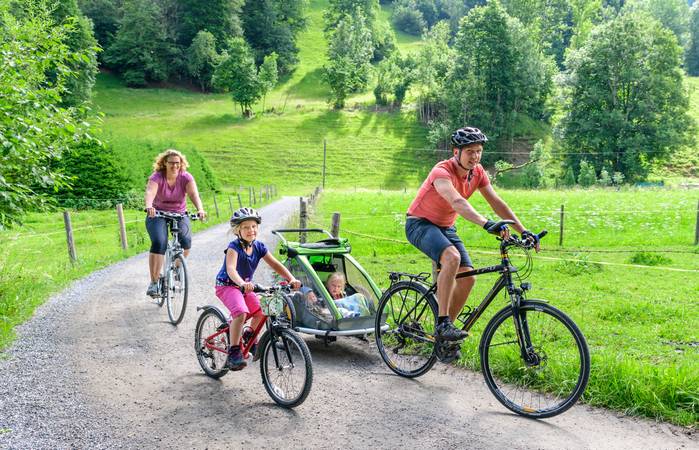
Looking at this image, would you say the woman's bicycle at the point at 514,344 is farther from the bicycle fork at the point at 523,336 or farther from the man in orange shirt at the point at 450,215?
the man in orange shirt at the point at 450,215

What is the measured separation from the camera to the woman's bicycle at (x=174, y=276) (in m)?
8.44

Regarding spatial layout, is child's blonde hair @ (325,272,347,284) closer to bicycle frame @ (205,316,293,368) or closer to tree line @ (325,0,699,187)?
bicycle frame @ (205,316,293,368)

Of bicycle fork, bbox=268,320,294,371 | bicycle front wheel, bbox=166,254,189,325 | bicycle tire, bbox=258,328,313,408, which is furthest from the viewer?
bicycle front wheel, bbox=166,254,189,325

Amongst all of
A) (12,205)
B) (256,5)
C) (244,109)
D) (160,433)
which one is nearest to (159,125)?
(244,109)

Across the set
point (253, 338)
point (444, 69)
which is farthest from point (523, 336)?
point (444, 69)

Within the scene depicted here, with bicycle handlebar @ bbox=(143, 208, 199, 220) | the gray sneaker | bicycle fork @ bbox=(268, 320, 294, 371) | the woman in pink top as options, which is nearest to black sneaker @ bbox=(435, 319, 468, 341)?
bicycle fork @ bbox=(268, 320, 294, 371)

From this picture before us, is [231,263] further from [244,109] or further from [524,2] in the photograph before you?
[524,2]

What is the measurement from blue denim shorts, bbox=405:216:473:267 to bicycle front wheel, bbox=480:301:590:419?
0.80 metres

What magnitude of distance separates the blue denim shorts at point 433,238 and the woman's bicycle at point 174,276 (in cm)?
383

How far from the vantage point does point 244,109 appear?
86.8m

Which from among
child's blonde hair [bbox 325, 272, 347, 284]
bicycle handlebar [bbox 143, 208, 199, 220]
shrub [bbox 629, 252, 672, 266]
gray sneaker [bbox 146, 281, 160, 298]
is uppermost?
bicycle handlebar [bbox 143, 208, 199, 220]

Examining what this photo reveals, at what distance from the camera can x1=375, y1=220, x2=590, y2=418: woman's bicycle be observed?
4.97 meters

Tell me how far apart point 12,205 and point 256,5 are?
12250cm

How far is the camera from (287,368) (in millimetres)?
5301
